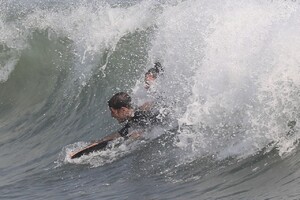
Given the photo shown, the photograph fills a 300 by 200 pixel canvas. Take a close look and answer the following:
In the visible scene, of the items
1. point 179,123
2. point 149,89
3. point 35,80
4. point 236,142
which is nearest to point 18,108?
point 35,80

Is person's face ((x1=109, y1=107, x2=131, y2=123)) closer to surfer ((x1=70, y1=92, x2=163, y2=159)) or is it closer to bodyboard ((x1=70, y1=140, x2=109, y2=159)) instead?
surfer ((x1=70, y1=92, x2=163, y2=159))

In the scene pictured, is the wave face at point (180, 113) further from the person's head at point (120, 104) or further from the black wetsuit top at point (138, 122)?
the person's head at point (120, 104)

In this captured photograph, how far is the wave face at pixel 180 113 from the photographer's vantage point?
672cm

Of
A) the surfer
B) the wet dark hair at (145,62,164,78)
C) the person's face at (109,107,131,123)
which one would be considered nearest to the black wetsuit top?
the surfer

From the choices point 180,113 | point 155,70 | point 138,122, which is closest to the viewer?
point 180,113

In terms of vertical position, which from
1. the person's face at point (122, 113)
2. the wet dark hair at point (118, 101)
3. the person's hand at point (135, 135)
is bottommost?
the person's hand at point (135, 135)

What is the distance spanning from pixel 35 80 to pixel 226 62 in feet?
24.5

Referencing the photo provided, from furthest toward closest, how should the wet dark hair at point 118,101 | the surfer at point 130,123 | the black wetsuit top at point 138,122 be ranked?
the black wetsuit top at point 138,122 < the surfer at point 130,123 < the wet dark hair at point 118,101

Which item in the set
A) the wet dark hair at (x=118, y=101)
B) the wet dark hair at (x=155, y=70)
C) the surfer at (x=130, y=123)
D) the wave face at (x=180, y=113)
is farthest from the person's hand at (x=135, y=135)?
the wet dark hair at (x=155, y=70)

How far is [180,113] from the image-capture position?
28.3ft

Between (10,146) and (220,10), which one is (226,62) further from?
(10,146)

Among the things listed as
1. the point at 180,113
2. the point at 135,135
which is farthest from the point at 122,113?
the point at 180,113

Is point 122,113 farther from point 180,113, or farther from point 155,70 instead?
point 155,70

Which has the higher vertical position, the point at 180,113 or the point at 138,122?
the point at 138,122
